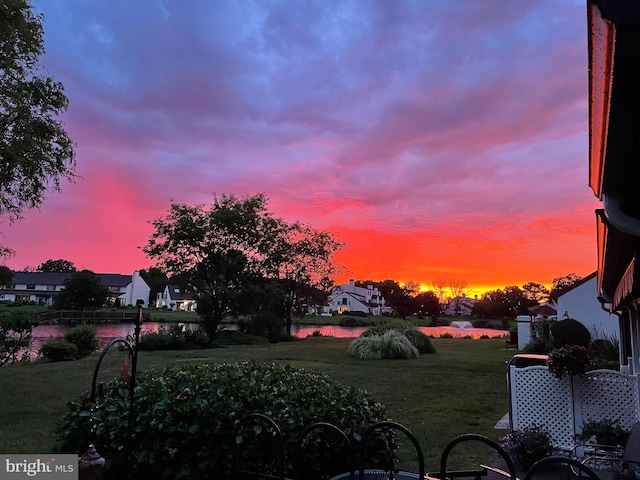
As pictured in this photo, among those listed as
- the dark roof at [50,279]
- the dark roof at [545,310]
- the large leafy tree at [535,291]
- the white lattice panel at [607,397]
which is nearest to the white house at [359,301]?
the large leafy tree at [535,291]

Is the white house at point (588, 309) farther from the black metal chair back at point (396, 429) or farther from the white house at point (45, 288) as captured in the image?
the white house at point (45, 288)

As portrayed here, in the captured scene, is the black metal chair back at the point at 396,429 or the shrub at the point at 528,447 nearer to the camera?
the black metal chair back at the point at 396,429

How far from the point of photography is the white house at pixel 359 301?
3137 inches

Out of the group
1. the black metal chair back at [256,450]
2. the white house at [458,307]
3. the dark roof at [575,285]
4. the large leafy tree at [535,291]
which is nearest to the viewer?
the black metal chair back at [256,450]

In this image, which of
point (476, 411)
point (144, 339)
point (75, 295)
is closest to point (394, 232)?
point (476, 411)

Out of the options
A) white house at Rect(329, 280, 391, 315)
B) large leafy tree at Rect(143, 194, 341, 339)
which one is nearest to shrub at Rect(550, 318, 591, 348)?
large leafy tree at Rect(143, 194, 341, 339)

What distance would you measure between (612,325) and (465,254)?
603 centimetres

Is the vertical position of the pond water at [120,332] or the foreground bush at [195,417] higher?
the foreground bush at [195,417]

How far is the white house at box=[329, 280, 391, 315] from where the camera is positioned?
261 feet

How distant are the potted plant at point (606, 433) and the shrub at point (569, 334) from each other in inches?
465

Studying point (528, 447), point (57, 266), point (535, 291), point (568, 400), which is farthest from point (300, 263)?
point (57, 266)

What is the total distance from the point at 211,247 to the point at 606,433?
19.9 meters

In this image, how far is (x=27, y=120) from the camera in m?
8.99

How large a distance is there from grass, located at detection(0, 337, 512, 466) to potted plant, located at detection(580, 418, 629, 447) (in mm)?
1408
